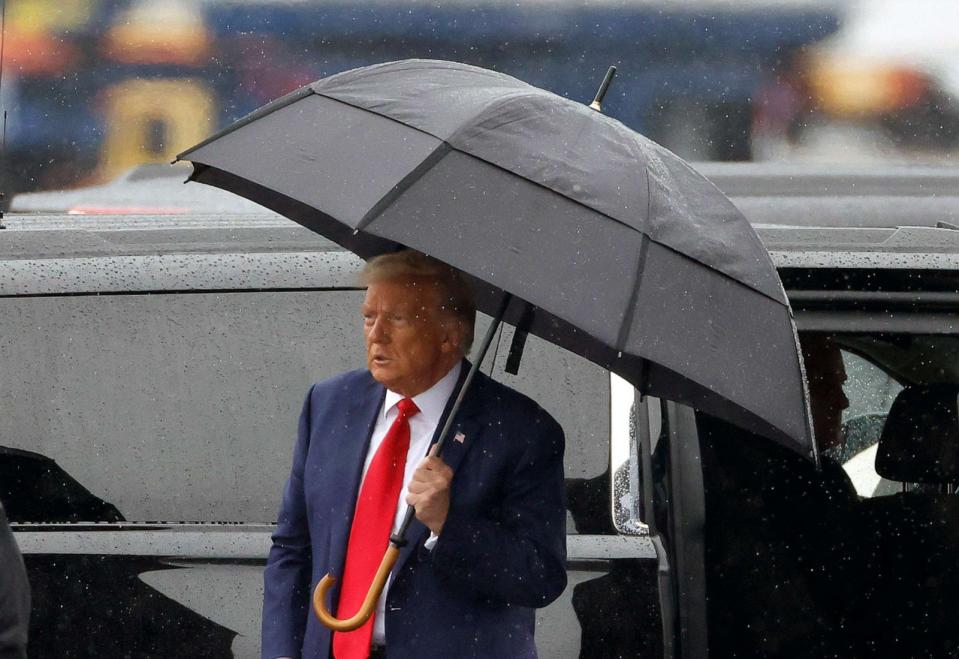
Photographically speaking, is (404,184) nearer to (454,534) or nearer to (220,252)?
(454,534)

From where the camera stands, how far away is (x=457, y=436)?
8.39 feet

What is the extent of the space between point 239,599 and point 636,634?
76 centimetres

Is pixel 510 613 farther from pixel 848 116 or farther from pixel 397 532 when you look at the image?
pixel 848 116

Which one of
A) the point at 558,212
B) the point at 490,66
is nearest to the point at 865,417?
the point at 558,212

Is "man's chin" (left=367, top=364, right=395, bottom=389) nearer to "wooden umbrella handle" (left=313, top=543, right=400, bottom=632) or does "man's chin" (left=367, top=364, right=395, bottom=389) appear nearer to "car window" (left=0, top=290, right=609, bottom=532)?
"wooden umbrella handle" (left=313, top=543, right=400, bottom=632)

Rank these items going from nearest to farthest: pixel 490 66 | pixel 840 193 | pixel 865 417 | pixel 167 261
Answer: pixel 167 261 → pixel 865 417 → pixel 840 193 → pixel 490 66

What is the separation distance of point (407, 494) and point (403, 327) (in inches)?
11.2

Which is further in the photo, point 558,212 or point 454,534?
point 454,534

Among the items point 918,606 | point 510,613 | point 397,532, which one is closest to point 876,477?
point 918,606

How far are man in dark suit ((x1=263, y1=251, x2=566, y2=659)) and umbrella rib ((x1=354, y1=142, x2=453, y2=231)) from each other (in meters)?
0.33

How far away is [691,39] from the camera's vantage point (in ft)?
18.8

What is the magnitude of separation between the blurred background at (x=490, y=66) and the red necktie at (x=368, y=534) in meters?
3.20

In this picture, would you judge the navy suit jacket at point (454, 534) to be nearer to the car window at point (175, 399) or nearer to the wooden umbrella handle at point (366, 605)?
the wooden umbrella handle at point (366, 605)

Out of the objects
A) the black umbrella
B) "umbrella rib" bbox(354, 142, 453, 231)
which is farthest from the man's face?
"umbrella rib" bbox(354, 142, 453, 231)
